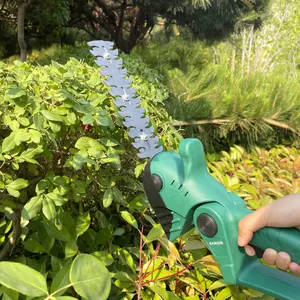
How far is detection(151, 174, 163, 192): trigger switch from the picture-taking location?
2.34 feet

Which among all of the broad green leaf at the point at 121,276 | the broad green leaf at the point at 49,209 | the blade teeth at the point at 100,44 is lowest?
the broad green leaf at the point at 121,276

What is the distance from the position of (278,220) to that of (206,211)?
0.40 feet

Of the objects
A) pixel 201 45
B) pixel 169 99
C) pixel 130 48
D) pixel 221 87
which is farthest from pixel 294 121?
pixel 130 48

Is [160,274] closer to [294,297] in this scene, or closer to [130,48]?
[294,297]

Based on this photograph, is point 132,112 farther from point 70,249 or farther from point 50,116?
point 70,249

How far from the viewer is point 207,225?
0.68 metres

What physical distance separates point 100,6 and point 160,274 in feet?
11.1

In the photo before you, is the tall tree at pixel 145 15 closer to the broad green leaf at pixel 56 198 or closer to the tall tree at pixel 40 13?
the tall tree at pixel 40 13

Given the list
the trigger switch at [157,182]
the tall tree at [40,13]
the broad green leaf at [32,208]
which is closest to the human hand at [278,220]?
the trigger switch at [157,182]

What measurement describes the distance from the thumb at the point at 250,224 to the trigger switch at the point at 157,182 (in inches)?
6.0

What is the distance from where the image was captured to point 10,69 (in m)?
0.97

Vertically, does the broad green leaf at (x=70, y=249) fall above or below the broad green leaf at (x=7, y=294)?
below

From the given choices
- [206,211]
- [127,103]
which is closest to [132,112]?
[127,103]

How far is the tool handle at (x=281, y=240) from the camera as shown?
1.95 ft
